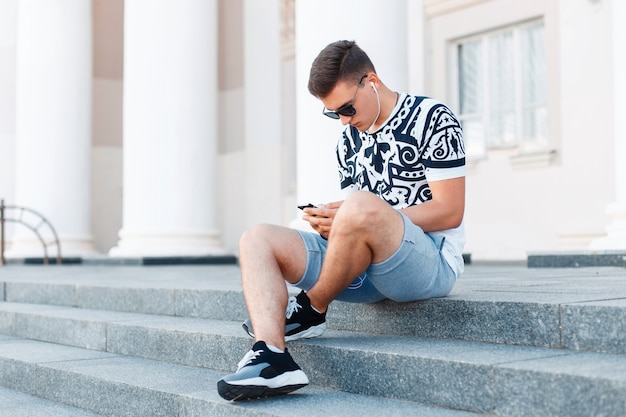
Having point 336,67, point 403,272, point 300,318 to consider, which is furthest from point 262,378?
point 336,67

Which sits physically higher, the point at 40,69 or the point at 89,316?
the point at 40,69

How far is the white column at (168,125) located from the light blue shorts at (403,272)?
7.79m

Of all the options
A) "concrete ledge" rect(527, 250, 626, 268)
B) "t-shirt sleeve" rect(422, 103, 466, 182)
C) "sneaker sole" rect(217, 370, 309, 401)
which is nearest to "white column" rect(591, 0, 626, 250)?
"concrete ledge" rect(527, 250, 626, 268)

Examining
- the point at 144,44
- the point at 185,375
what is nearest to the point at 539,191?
the point at 144,44

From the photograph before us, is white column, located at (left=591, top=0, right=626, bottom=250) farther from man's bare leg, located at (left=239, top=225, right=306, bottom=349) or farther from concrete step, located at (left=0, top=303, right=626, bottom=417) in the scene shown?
man's bare leg, located at (left=239, top=225, right=306, bottom=349)

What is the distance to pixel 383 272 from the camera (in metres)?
4.04

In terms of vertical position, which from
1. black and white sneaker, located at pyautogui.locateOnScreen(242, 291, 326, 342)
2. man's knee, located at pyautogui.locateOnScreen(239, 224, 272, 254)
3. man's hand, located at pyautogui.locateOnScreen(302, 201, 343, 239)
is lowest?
black and white sneaker, located at pyautogui.locateOnScreen(242, 291, 326, 342)

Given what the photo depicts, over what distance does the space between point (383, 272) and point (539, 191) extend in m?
9.90

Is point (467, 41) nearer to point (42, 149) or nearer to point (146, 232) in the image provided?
point (146, 232)

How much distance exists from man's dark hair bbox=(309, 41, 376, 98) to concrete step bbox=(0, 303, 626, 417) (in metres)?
1.29

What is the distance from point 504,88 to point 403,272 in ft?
35.6

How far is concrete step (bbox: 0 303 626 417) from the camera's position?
318cm

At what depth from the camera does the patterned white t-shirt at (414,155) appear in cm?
423

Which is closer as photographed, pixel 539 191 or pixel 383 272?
pixel 383 272
